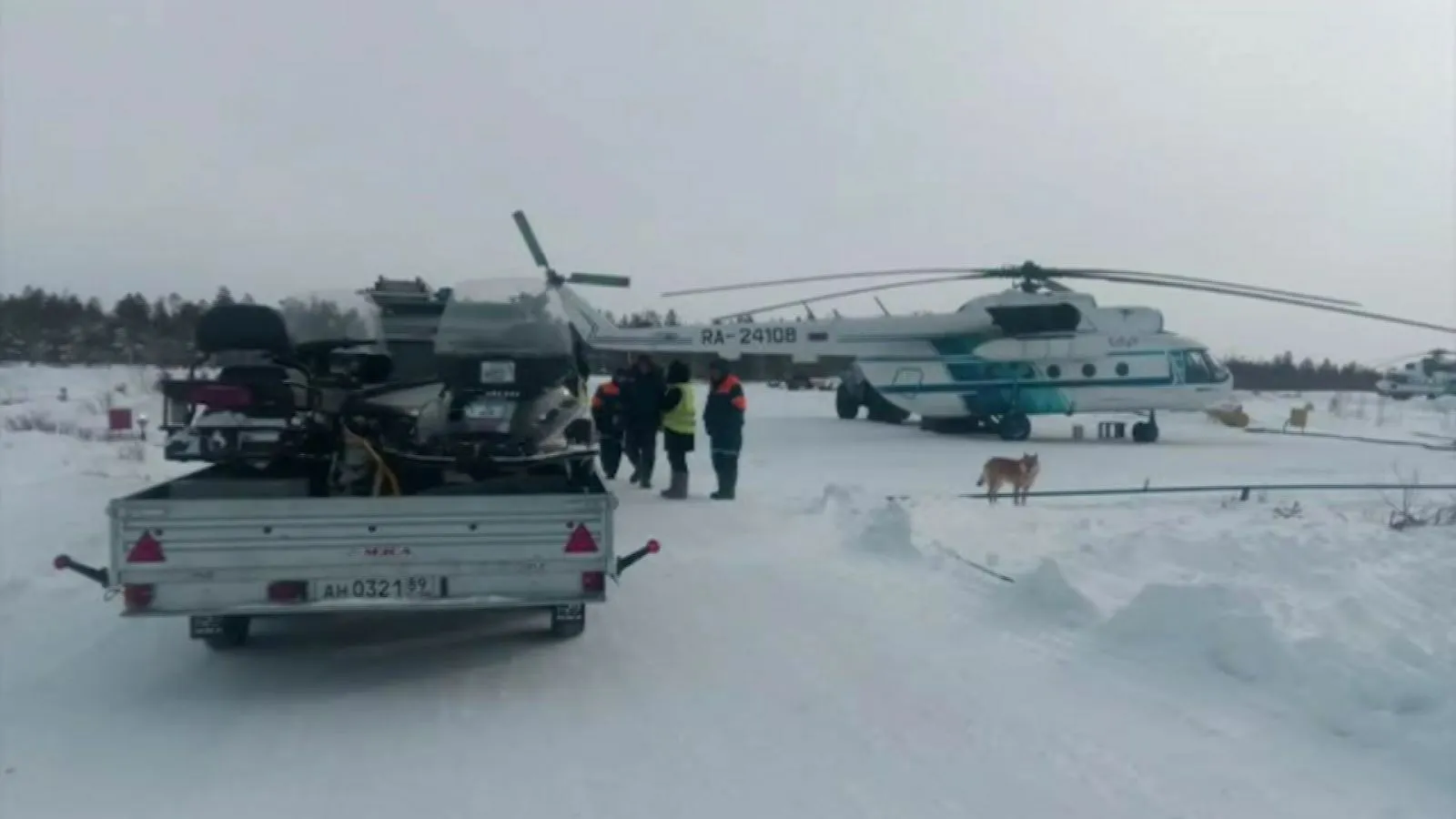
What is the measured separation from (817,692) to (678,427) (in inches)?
315

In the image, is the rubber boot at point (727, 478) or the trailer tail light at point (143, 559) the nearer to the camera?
the trailer tail light at point (143, 559)

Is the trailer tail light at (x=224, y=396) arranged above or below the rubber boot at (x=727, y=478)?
above

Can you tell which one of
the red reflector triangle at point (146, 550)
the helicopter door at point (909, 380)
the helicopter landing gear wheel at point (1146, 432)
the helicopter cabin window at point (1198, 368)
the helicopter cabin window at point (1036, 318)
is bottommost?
the helicopter landing gear wheel at point (1146, 432)

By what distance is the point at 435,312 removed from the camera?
9938 mm

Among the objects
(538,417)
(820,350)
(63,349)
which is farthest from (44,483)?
(63,349)

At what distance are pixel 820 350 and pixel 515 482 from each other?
24.0 m

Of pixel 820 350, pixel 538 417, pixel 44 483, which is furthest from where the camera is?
pixel 820 350

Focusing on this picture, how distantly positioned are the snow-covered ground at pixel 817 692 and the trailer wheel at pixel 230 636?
0.31ft

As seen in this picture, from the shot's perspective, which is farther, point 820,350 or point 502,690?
point 820,350

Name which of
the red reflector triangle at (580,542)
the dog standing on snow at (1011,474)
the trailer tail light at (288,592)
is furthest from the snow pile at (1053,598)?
the dog standing on snow at (1011,474)

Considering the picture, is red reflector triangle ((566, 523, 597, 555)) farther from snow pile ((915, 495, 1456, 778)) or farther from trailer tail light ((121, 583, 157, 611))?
snow pile ((915, 495, 1456, 778))

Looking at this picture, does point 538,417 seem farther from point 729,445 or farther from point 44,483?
point 44,483

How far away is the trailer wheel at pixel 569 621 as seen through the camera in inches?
289

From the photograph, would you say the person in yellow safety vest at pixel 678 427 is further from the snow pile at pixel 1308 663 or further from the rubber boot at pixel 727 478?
the snow pile at pixel 1308 663
